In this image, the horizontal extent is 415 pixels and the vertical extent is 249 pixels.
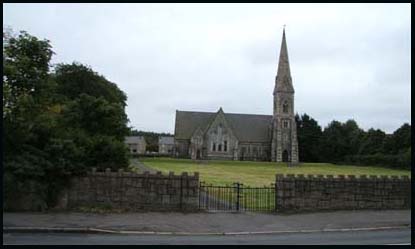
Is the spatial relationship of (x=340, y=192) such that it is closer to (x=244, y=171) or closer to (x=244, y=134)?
(x=244, y=171)

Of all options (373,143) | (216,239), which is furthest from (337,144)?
(216,239)

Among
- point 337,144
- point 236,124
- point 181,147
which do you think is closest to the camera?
point 337,144

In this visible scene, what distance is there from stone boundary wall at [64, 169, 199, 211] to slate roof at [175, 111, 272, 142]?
91205mm

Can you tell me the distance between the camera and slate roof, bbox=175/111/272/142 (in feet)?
370

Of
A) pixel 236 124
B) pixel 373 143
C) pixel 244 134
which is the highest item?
→ pixel 236 124

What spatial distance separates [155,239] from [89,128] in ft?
52.7

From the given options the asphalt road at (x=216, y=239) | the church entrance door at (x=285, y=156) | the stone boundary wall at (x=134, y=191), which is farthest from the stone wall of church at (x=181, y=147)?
the asphalt road at (x=216, y=239)

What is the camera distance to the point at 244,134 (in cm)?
11438

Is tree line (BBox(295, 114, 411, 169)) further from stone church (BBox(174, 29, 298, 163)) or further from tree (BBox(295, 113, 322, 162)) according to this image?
stone church (BBox(174, 29, 298, 163))

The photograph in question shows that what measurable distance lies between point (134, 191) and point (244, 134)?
94.9 meters

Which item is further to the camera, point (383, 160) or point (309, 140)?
point (309, 140)

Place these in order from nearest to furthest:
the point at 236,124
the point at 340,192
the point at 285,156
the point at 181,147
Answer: the point at 340,192
the point at 285,156
the point at 181,147
the point at 236,124

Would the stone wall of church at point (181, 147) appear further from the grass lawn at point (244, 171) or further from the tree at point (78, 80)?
the tree at point (78, 80)

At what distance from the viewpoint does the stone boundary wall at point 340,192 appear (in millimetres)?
20797
